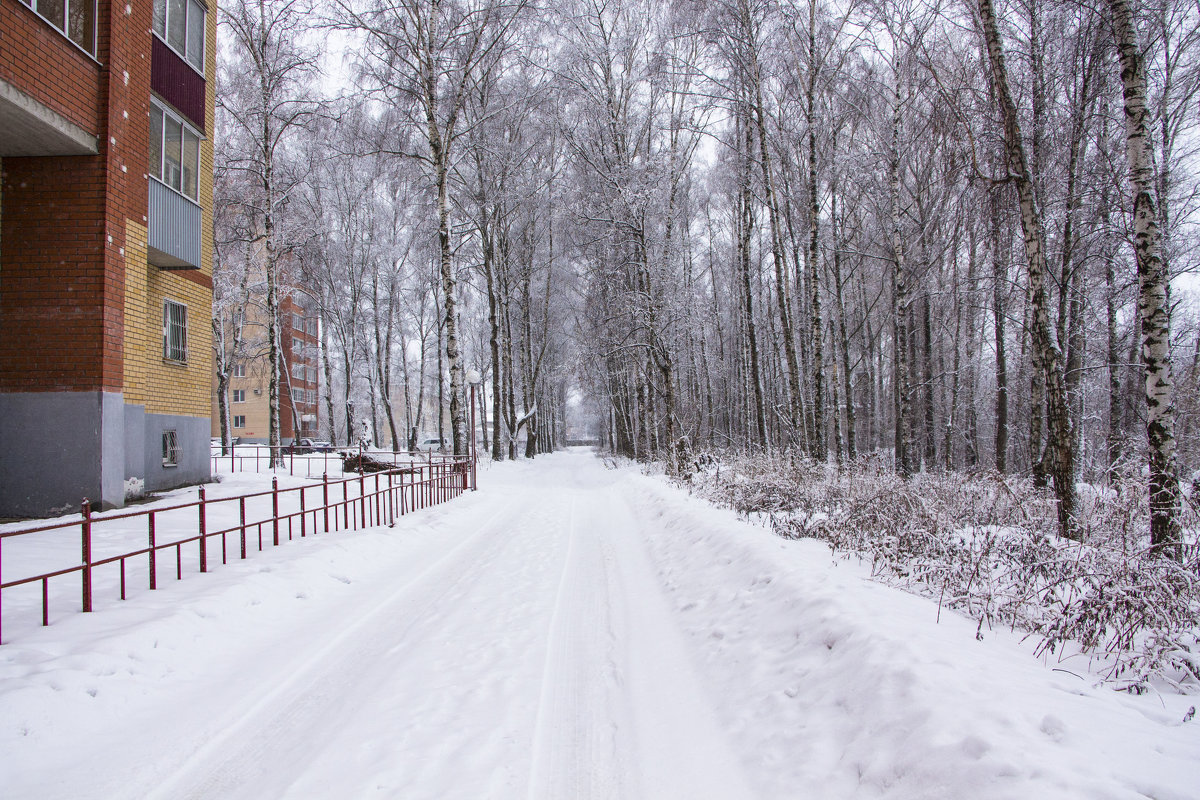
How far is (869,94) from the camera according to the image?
14594mm

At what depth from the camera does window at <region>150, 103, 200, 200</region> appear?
38.4ft

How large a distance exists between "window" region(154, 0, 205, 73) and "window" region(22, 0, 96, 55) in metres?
3.08

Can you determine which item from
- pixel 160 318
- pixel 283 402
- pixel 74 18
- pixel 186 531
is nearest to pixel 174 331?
pixel 160 318

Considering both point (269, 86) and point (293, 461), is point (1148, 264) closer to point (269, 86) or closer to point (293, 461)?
point (269, 86)

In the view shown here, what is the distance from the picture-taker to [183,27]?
12.7 metres

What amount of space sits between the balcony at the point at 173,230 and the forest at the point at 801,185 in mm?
4135

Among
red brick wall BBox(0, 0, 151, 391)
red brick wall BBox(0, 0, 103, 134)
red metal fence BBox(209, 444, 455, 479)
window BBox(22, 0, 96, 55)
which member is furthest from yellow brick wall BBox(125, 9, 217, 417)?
window BBox(22, 0, 96, 55)

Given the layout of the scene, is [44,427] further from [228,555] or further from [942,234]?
[942,234]

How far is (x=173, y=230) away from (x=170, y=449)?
5054 mm

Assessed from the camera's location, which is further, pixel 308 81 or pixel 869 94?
pixel 308 81

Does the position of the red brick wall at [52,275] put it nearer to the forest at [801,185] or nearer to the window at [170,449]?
the window at [170,449]

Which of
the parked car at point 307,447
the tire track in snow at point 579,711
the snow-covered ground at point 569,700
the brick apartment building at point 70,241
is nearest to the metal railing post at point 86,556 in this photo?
the snow-covered ground at point 569,700

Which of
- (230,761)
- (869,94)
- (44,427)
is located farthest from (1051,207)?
(44,427)

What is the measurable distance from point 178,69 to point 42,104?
17.8 ft
